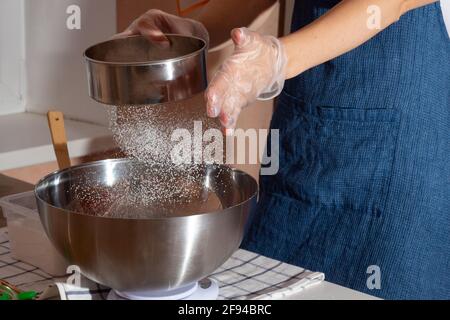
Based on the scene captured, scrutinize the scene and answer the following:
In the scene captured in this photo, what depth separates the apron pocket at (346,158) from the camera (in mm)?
1313

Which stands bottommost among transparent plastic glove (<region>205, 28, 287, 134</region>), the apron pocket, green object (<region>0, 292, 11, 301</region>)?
green object (<region>0, 292, 11, 301</region>)

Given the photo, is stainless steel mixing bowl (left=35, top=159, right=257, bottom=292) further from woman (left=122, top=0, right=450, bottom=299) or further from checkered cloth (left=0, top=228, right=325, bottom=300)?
woman (left=122, top=0, right=450, bottom=299)

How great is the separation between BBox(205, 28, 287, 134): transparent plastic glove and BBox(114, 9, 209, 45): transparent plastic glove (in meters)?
0.20

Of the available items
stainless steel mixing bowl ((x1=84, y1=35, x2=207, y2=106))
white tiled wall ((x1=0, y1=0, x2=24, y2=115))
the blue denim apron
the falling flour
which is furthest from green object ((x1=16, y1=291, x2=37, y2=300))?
white tiled wall ((x1=0, y1=0, x2=24, y2=115))

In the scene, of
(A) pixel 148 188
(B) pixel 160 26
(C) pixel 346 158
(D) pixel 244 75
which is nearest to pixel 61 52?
(B) pixel 160 26

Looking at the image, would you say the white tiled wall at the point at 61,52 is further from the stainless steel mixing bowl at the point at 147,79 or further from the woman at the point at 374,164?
the stainless steel mixing bowl at the point at 147,79

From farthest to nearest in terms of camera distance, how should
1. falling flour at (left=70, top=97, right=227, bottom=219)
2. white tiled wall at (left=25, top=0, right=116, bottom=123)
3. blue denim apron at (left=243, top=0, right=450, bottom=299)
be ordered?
white tiled wall at (left=25, top=0, right=116, bottom=123)
blue denim apron at (left=243, top=0, right=450, bottom=299)
falling flour at (left=70, top=97, right=227, bottom=219)

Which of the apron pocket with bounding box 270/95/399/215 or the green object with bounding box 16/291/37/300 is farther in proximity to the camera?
the apron pocket with bounding box 270/95/399/215

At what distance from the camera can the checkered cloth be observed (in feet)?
3.17

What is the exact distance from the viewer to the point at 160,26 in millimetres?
1318

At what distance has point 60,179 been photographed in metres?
1.03

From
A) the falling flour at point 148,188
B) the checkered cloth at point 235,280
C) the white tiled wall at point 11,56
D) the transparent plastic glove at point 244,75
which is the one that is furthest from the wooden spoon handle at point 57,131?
the white tiled wall at point 11,56
